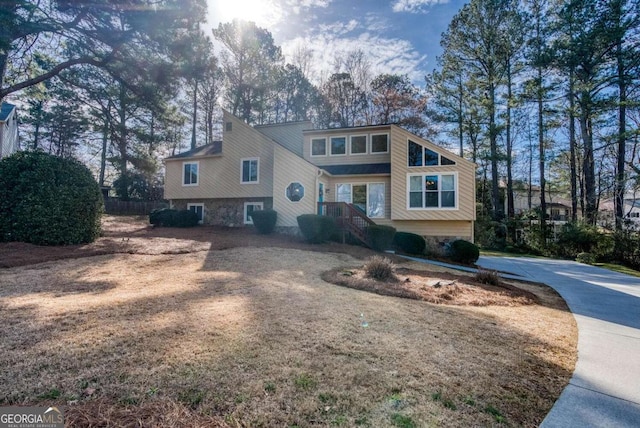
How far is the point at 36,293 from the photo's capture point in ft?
17.1

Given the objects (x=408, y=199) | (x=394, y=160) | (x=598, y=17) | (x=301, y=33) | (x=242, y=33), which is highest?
(x=242, y=33)

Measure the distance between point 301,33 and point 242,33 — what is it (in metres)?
10.9

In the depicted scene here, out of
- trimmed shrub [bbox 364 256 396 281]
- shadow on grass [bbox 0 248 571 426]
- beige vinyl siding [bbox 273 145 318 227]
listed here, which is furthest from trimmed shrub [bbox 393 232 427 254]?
shadow on grass [bbox 0 248 571 426]

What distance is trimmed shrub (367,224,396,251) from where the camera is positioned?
517 inches

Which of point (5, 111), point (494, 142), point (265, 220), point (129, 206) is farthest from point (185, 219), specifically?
point (494, 142)

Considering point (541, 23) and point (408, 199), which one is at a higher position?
point (541, 23)

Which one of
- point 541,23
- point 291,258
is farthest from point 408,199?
point 541,23

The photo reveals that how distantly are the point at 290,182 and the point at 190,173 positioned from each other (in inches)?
289

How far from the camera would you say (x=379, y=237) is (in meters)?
13.1

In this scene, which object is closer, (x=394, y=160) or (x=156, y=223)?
(x=394, y=160)

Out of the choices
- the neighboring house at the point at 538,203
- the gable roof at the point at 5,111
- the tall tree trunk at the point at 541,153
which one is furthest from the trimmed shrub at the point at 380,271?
the neighboring house at the point at 538,203

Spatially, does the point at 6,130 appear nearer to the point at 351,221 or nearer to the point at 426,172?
the point at 351,221

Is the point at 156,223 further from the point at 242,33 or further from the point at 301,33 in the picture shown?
the point at 242,33

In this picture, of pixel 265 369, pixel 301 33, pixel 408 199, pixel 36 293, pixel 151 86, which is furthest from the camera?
pixel 301 33
